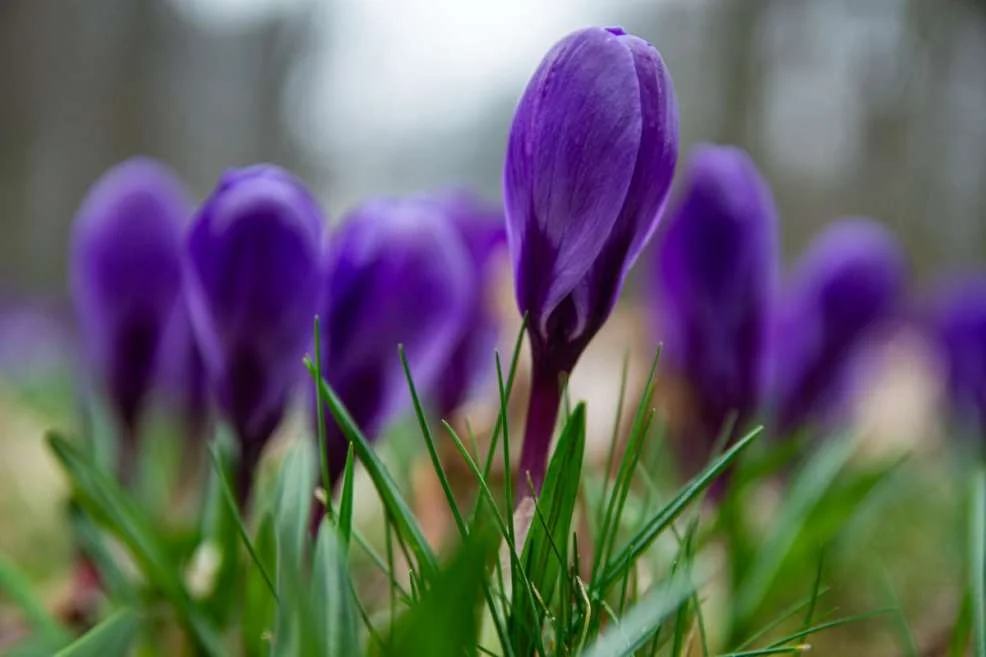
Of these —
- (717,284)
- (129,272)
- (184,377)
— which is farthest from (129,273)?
(717,284)

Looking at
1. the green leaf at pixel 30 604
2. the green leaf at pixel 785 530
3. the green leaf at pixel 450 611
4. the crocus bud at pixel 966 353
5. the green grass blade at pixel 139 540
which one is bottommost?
the crocus bud at pixel 966 353

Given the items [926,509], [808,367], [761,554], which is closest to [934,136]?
[926,509]

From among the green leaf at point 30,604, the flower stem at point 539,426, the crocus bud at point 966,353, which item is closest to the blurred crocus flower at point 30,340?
the crocus bud at point 966,353

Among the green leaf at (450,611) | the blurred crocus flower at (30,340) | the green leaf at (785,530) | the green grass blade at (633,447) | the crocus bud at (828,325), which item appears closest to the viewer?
the green leaf at (450,611)

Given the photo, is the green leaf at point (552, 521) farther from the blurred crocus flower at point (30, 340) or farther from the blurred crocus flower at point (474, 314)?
the blurred crocus flower at point (30, 340)

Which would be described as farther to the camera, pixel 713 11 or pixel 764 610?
pixel 713 11

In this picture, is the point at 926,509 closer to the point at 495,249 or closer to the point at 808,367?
the point at 808,367

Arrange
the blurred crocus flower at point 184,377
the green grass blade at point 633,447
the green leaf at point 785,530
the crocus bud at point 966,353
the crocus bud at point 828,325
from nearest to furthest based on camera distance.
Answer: the green grass blade at point 633,447
the green leaf at point 785,530
the blurred crocus flower at point 184,377
the crocus bud at point 828,325
the crocus bud at point 966,353

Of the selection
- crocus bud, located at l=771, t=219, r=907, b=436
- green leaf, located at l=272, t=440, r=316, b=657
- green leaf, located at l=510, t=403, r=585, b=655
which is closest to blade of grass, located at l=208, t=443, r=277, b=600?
green leaf, located at l=272, t=440, r=316, b=657
